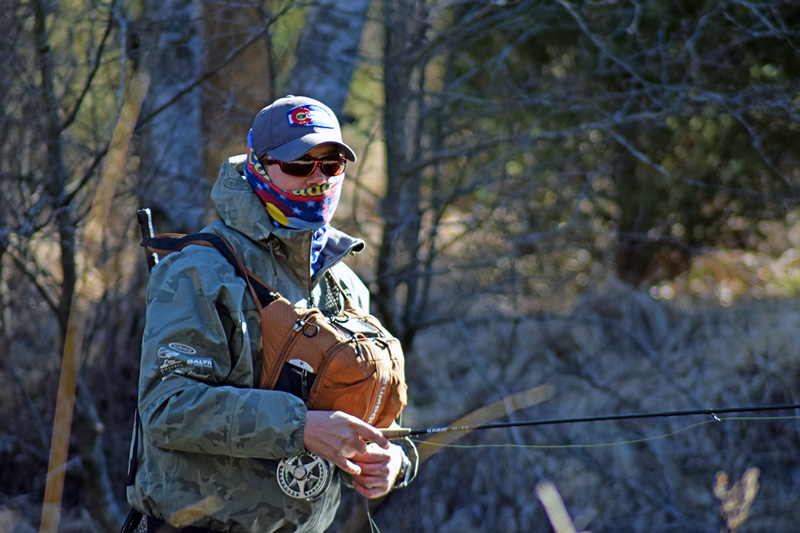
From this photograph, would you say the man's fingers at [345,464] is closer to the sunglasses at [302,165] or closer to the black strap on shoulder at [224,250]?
the black strap on shoulder at [224,250]

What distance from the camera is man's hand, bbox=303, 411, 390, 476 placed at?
2.06 meters

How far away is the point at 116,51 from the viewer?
4.39 metres

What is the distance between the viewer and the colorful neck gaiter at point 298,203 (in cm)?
239

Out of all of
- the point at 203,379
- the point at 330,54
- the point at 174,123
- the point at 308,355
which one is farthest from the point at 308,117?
the point at 330,54

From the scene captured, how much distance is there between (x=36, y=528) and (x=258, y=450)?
367 centimetres

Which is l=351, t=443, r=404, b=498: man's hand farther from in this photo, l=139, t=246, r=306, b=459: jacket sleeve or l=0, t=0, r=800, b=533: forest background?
l=0, t=0, r=800, b=533: forest background

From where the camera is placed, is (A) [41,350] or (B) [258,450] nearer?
(B) [258,450]

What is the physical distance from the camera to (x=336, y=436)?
2062 mm

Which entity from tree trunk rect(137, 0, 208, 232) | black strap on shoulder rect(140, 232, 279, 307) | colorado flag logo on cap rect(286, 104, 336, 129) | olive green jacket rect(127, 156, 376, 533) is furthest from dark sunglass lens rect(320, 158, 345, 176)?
tree trunk rect(137, 0, 208, 232)

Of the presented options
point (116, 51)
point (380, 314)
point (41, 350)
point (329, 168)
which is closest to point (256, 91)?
point (116, 51)

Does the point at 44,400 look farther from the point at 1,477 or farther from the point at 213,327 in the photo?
the point at 213,327

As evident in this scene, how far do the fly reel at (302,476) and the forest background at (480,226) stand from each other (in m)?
1.49

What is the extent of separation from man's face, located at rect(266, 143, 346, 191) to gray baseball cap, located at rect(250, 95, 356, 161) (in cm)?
4

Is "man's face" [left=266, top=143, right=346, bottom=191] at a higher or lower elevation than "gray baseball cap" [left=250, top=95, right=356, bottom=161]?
lower
